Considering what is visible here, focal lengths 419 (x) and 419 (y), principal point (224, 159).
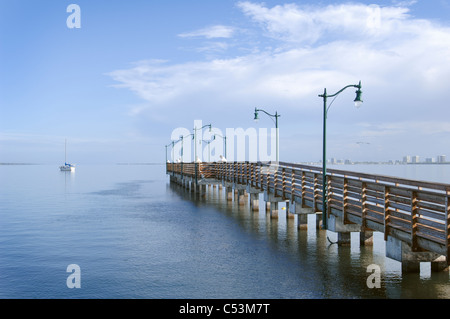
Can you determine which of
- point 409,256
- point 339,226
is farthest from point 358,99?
point 409,256

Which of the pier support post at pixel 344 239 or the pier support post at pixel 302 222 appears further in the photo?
the pier support post at pixel 302 222

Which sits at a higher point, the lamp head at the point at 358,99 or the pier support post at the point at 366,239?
the lamp head at the point at 358,99

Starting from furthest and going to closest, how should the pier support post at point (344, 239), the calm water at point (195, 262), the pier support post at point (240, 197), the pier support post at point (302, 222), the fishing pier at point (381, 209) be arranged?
the pier support post at point (240, 197) < the pier support post at point (302, 222) < the pier support post at point (344, 239) < the calm water at point (195, 262) < the fishing pier at point (381, 209)

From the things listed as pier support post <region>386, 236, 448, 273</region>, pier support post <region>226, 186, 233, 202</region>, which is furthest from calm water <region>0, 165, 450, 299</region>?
pier support post <region>226, 186, 233, 202</region>

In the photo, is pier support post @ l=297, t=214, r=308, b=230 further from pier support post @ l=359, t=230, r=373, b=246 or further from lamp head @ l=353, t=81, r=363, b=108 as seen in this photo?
lamp head @ l=353, t=81, r=363, b=108

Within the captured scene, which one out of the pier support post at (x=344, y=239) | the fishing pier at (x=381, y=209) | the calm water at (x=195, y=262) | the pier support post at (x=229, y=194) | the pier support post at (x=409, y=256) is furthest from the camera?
the pier support post at (x=229, y=194)

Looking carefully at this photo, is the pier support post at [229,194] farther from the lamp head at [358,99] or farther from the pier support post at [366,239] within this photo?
the lamp head at [358,99]

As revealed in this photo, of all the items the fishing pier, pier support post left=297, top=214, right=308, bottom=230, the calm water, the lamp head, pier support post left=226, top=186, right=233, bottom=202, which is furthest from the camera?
pier support post left=226, top=186, right=233, bottom=202

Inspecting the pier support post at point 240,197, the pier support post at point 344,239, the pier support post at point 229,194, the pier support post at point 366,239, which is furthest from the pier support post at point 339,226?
the pier support post at point 229,194

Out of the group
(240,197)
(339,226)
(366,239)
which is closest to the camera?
(339,226)

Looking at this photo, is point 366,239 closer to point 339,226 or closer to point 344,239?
point 344,239
